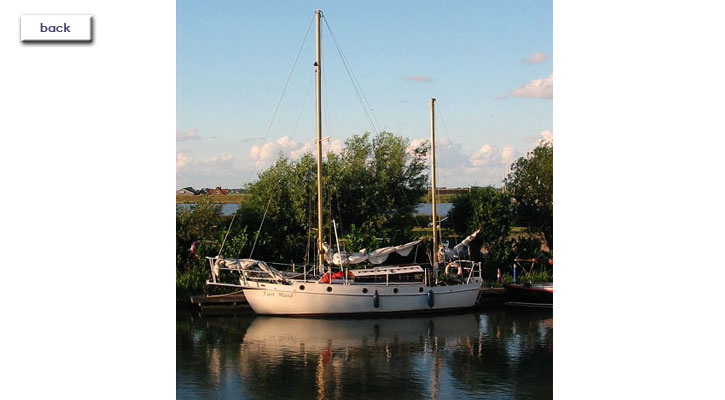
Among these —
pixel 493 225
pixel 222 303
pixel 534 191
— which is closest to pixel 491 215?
pixel 493 225

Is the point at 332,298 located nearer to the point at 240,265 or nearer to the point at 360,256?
the point at 360,256

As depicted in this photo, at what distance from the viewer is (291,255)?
1357 cm

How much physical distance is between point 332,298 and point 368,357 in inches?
95.7

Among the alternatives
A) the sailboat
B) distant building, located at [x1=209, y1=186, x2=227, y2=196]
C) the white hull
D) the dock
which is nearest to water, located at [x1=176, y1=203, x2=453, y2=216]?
distant building, located at [x1=209, y1=186, x2=227, y2=196]

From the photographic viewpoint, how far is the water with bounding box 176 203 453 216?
13.4 metres

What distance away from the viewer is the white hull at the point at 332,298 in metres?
11.7

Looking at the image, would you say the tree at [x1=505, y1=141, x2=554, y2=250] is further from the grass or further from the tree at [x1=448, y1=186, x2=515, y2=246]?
the grass

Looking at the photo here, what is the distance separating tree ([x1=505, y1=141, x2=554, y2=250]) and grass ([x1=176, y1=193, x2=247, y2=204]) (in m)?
4.76

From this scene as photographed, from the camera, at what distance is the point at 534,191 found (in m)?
13.5
